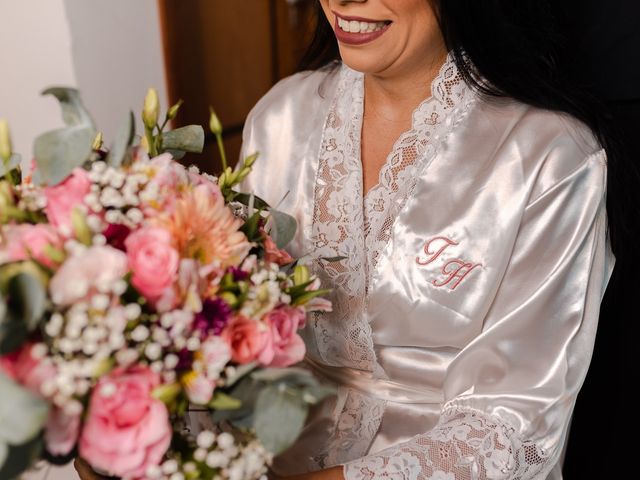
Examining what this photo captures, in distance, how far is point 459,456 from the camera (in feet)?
3.10

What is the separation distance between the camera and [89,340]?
0.59m

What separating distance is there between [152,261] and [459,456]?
551mm

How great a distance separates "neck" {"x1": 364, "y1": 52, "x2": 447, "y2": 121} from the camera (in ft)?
3.80

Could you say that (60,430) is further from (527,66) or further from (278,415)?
(527,66)

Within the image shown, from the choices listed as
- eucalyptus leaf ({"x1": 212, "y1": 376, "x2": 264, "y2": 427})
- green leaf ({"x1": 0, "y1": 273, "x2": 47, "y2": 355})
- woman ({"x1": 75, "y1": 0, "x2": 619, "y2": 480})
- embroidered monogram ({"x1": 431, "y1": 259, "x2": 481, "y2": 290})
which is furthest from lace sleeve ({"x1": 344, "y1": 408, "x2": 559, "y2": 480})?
green leaf ({"x1": 0, "y1": 273, "x2": 47, "y2": 355})

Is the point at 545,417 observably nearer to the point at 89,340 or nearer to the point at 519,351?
the point at 519,351

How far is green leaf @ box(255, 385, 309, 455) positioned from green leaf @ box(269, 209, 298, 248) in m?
0.28

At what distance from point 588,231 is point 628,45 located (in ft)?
1.23

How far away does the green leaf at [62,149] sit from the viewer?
69 centimetres

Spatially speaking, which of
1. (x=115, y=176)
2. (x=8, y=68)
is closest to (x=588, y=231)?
(x=115, y=176)

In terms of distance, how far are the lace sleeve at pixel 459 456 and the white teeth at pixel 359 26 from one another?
0.61m

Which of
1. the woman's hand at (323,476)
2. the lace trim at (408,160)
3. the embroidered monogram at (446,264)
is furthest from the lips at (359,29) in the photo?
the woman's hand at (323,476)

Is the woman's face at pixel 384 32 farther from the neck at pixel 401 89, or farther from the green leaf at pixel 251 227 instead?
the green leaf at pixel 251 227

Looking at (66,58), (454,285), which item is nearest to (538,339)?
(454,285)
